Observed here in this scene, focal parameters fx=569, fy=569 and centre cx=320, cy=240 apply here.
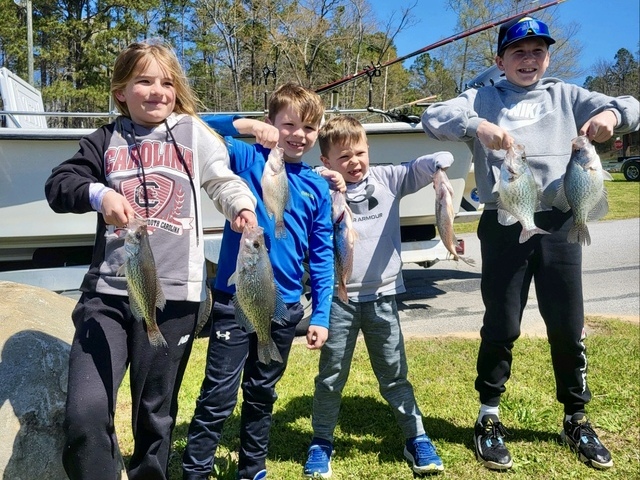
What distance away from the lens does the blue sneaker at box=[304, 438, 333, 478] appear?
3.18 m

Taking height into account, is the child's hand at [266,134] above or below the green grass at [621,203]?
above

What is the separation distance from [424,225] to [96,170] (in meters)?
5.07

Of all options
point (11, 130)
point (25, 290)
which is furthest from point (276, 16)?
point (25, 290)

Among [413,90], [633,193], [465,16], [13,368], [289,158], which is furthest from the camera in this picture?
[413,90]

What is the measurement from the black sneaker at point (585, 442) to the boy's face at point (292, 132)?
226 cm

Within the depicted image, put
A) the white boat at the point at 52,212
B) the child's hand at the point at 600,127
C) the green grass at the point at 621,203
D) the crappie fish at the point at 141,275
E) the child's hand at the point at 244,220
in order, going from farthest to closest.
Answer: the green grass at the point at 621,203 → the white boat at the point at 52,212 → the child's hand at the point at 600,127 → the child's hand at the point at 244,220 → the crappie fish at the point at 141,275

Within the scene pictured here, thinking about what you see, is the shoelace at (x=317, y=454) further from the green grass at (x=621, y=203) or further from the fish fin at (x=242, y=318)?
the green grass at (x=621, y=203)

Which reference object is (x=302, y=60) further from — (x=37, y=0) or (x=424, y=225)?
(x=424, y=225)

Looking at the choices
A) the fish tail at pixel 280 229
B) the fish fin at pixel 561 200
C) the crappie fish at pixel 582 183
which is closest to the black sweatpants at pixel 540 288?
the fish fin at pixel 561 200

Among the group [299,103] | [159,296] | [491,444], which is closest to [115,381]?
[159,296]

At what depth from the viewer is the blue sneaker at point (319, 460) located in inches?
125

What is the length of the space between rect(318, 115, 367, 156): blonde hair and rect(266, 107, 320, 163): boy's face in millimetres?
334

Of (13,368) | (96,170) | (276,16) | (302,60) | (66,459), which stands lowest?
(66,459)

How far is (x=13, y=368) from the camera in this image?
259 centimetres
